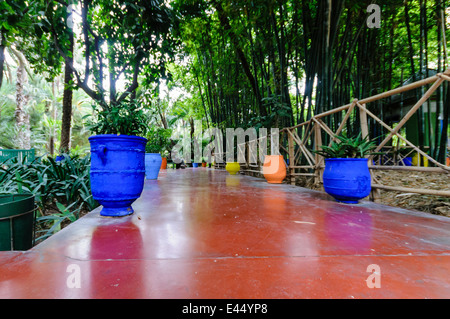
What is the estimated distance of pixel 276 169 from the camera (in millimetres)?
3516

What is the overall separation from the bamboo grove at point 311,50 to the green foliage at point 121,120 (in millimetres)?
2008

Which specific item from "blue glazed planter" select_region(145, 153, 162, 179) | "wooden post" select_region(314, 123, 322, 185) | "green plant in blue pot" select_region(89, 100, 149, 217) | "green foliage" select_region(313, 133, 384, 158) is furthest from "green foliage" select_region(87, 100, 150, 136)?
"blue glazed planter" select_region(145, 153, 162, 179)

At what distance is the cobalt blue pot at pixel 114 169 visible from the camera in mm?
1408

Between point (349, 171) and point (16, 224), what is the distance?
2362 millimetres

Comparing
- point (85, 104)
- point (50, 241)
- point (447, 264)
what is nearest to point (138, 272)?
point (50, 241)

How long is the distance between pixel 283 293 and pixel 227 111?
18.6ft

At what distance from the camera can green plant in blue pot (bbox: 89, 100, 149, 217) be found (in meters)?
1.41

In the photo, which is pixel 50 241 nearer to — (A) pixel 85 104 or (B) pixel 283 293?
(B) pixel 283 293

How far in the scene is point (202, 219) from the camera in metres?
1.45

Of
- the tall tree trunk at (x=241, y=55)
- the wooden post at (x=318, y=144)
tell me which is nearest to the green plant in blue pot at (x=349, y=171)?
the wooden post at (x=318, y=144)

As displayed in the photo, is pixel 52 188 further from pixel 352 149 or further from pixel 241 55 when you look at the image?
pixel 241 55

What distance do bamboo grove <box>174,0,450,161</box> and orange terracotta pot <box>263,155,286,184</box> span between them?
63cm

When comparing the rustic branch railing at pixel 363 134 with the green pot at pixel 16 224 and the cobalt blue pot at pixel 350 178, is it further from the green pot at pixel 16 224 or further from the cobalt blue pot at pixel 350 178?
the green pot at pixel 16 224

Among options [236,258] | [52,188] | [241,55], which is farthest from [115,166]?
[241,55]
